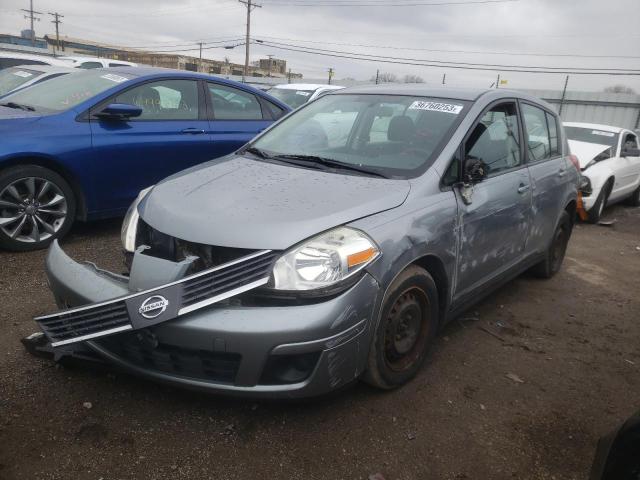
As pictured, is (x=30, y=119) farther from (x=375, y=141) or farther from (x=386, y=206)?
(x=386, y=206)

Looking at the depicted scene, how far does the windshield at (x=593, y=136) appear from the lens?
846 centimetres

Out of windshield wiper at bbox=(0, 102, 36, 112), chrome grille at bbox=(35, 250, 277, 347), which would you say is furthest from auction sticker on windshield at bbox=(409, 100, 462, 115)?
windshield wiper at bbox=(0, 102, 36, 112)

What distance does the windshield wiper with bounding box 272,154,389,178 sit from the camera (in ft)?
9.30

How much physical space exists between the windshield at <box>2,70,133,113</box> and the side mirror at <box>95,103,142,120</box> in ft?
0.87

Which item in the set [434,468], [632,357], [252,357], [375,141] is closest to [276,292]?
[252,357]

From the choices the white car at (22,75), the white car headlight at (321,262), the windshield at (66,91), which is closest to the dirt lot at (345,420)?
the white car headlight at (321,262)

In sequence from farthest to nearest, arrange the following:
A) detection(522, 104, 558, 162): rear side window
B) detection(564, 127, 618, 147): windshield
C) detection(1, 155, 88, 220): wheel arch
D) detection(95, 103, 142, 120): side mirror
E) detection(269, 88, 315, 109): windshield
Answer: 1. detection(269, 88, 315, 109): windshield
2. detection(564, 127, 618, 147): windshield
3. detection(95, 103, 142, 120): side mirror
4. detection(1, 155, 88, 220): wheel arch
5. detection(522, 104, 558, 162): rear side window

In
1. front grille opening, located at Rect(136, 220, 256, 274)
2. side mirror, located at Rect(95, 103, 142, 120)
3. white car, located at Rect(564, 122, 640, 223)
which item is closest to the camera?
front grille opening, located at Rect(136, 220, 256, 274)

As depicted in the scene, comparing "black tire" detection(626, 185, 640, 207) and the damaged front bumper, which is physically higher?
the damaged front bumper

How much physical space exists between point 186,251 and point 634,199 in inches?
386

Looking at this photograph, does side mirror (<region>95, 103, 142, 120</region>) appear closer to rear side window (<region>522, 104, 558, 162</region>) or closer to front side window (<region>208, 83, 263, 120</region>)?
front side window (<region>208, 83, 263, 120</region>)

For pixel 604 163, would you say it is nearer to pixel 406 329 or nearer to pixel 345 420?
pixel 406 329

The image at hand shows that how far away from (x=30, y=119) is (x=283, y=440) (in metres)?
3.50

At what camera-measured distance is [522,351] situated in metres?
3.38
